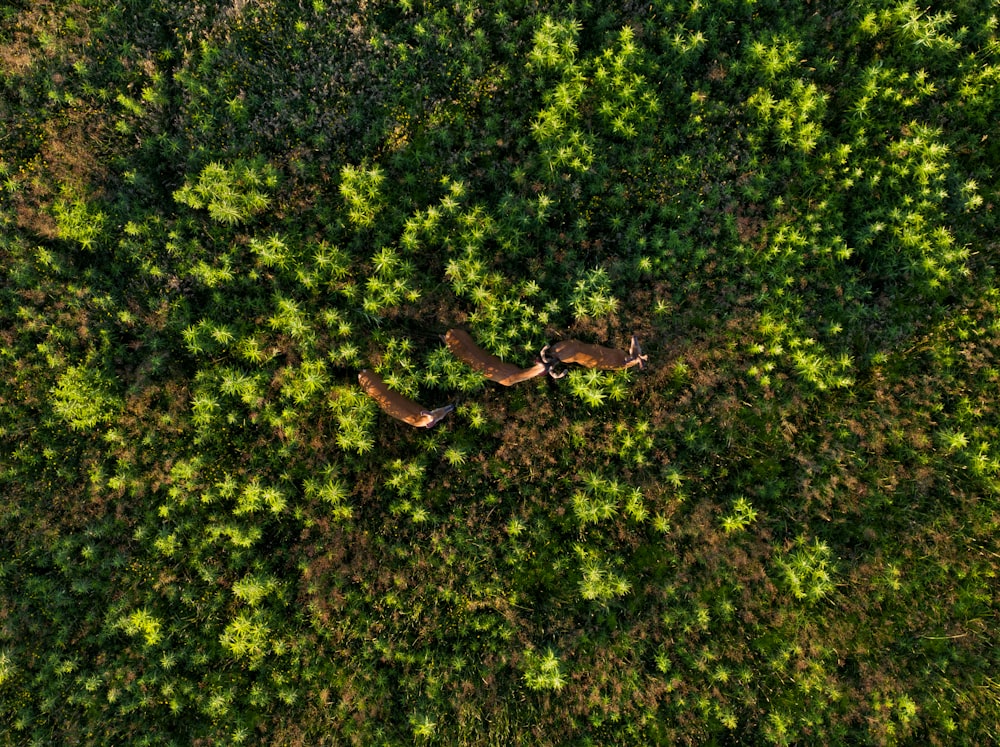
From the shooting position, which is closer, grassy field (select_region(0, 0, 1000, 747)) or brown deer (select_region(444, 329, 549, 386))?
grassy field (select_region(0, 0, 1000, 747))

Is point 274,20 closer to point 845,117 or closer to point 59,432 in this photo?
point 59,432

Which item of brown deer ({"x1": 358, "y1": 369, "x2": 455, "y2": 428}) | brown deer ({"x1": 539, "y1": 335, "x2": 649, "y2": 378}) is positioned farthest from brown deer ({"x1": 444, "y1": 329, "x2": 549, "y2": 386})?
brown deer ({"x1": 358, "y1": 369, "x2": 455, "y2": 428})

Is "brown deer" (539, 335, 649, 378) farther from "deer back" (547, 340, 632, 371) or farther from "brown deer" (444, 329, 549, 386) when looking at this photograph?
"brown deer" (444, 329, 549, 386)

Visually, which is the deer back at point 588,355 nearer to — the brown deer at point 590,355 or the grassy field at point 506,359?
the brown deer at point 590,355

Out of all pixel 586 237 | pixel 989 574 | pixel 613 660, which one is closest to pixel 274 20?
pixel 586 237

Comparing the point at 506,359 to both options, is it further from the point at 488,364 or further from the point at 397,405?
the point at 397,405

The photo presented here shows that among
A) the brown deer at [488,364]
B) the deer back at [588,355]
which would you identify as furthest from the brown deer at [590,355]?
the brown deer at [488,364]
